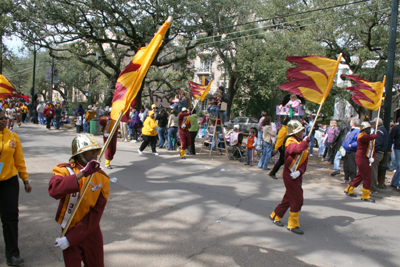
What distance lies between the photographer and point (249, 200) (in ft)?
21.2

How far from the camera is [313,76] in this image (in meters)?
5.56

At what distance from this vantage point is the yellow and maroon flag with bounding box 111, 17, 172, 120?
12.2 ft

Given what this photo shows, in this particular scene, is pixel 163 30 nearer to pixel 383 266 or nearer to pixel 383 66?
pixel 383 266

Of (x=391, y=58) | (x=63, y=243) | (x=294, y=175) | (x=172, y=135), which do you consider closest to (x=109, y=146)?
(x=172, y=135)

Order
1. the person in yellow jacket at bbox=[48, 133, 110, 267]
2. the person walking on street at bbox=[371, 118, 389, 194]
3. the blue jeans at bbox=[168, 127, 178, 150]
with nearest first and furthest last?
the person in yellow jacket at bbox=[48, 133, 110, 267] → the person walking on street at bbox=[371, 118, 389, 194] → the blue jeans at bbox=[168, 127, 178, 150]

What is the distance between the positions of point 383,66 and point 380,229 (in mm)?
14848

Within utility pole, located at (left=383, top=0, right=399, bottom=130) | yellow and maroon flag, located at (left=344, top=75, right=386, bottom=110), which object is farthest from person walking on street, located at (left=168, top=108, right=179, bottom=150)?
utility pole, located at (left=383, top=0, right=399, bottom=130)

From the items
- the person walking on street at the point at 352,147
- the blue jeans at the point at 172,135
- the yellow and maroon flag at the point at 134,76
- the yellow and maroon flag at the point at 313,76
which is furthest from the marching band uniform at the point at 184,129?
the yellow and maroon flag at the point at 134,76

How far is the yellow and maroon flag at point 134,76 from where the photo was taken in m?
3.72

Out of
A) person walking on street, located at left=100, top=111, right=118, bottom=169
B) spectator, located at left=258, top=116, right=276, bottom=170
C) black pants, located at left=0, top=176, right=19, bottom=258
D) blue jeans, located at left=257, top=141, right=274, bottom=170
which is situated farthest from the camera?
blue jeans, located at left=257, top=141, right=274, bottom=170

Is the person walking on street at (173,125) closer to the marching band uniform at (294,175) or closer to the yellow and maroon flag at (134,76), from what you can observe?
the marching band uniform at (294,175)

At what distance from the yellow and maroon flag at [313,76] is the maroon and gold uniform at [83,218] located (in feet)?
13.9

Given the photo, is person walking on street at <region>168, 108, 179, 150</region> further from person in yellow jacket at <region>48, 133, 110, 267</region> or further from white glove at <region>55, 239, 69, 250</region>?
white glove at <region>55, 239, 69, 250</region>

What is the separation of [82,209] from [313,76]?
15.4 feet
